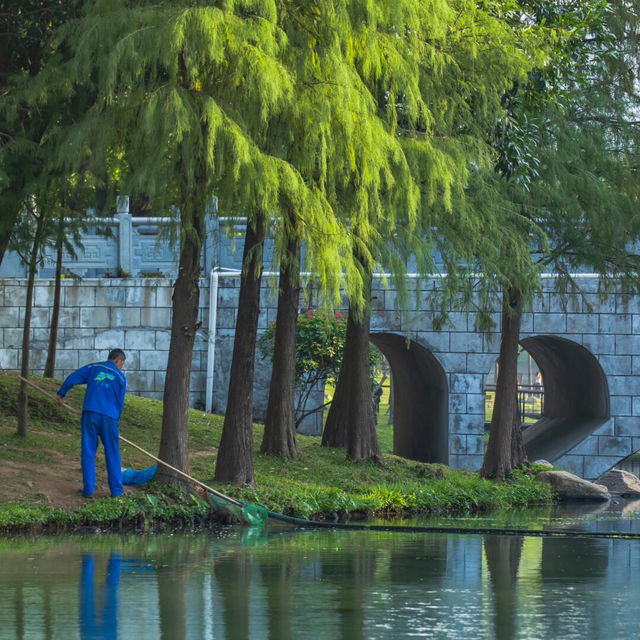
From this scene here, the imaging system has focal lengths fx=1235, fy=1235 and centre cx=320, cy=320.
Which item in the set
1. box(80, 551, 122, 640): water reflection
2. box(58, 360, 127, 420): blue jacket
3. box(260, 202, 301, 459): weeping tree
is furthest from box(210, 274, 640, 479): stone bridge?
box(80, 551, 122, 640): water reflection

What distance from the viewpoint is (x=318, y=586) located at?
27.2 feet

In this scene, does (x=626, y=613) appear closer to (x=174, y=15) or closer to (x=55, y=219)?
(x=174, y=15)

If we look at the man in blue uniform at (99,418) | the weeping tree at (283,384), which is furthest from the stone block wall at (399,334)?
the man in blue uniform at (99,418)

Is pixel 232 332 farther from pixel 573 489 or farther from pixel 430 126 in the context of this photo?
pixel 430 126

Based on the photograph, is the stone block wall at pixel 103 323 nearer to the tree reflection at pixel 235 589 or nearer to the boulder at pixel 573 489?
the boulder at pixel 573 489

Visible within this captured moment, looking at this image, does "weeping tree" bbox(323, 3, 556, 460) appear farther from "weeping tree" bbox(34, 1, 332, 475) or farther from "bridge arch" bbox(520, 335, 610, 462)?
"bridge arch" bbox(520, 335, 610, 462)

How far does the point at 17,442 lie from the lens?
13930 millimetres

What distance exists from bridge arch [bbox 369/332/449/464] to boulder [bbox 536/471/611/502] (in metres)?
2.81

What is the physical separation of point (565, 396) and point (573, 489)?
8.84 m

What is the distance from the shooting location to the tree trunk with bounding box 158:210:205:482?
40.8 ft

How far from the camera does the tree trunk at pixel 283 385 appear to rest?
16.1 metres

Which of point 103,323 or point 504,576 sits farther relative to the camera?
point 103,323

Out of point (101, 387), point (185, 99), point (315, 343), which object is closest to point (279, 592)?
point (101, 387)

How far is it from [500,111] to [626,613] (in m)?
7.90
